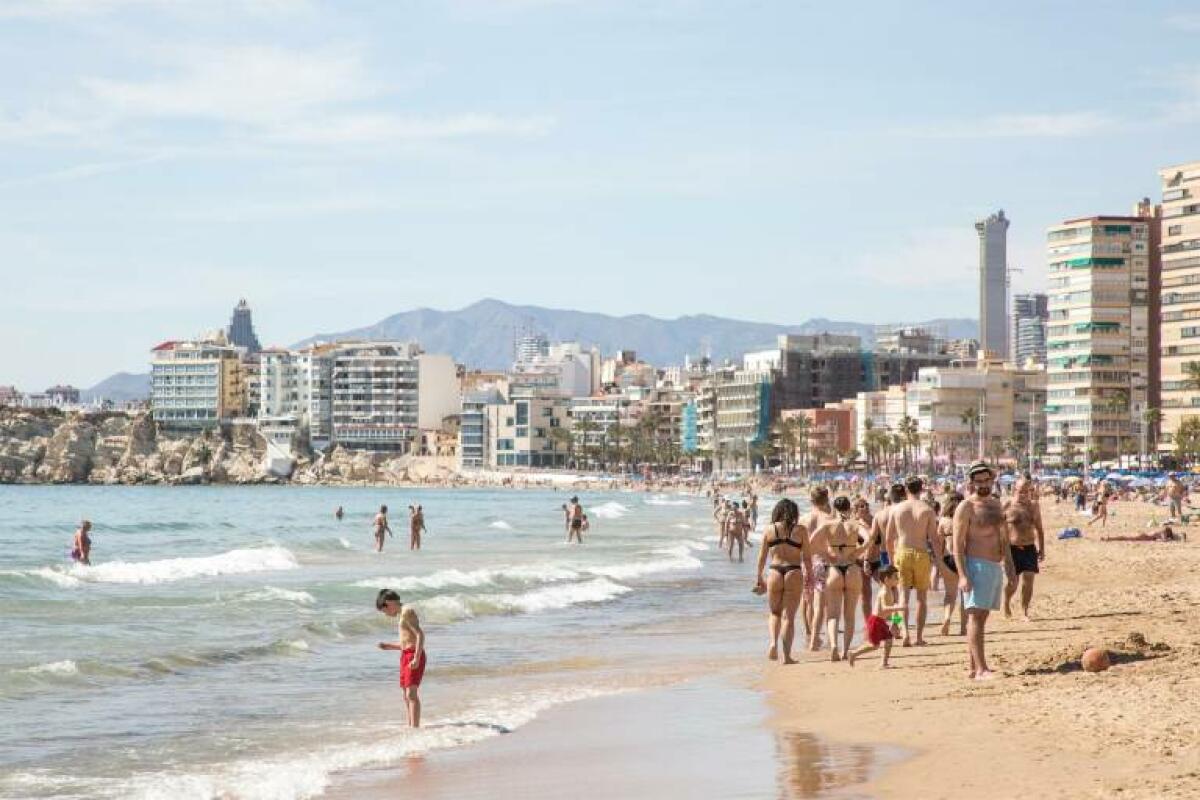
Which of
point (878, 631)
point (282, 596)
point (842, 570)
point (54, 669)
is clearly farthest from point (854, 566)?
point (282, 596)

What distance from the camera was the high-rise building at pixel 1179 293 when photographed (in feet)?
371

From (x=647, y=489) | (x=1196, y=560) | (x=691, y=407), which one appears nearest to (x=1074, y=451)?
(x=647, y=489)

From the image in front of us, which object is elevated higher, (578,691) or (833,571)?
(833,571)

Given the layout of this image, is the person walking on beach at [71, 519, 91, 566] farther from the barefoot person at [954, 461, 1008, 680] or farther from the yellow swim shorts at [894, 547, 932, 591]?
the barefoot person at [954, 461, 1008, 680]

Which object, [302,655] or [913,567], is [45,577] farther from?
[913,567]

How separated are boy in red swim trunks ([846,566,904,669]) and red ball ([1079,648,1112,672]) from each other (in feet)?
6.13

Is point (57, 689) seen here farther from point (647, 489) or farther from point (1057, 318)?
point (647, 489)

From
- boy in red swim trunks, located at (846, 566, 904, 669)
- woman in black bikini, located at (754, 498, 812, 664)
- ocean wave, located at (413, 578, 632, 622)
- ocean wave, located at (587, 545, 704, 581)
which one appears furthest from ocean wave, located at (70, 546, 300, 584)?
woman in black bikini, located at (754, 498, 812, 664)

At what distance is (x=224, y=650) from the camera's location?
1872 cm

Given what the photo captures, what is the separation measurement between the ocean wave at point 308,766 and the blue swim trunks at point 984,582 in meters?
3.51

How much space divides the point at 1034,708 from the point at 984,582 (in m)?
1.07

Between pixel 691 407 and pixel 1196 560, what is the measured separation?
167m

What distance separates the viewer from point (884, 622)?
14.4 m

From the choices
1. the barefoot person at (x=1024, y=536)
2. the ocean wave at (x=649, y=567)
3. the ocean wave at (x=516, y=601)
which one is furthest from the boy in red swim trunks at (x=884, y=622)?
the ocean wave at (x=649, y=567)
